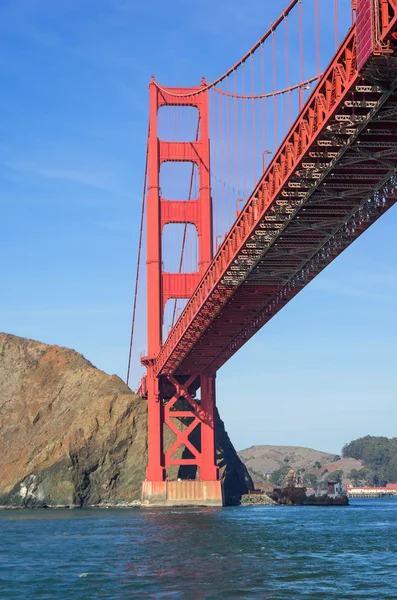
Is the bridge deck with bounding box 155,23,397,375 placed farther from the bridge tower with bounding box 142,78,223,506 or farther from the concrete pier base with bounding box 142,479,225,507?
the concrete pier base with bounding box 142,479,225,507

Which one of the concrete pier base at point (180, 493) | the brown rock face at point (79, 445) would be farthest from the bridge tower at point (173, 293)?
the brown rock face at point (79, 445)

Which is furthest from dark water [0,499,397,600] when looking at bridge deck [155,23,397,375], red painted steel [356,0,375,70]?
red painted steel [356,0,375,70]

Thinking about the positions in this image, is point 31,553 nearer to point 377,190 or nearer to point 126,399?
point 377,190

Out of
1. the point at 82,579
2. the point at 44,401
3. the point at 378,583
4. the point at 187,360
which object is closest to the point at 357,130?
the point at 378,583

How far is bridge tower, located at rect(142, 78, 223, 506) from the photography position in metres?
71.7

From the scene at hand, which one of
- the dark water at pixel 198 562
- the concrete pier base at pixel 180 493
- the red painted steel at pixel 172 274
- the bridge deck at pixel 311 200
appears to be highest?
the red painted steel at pixel 172 274

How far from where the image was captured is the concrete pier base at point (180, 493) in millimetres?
74250

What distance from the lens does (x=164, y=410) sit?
77188mm

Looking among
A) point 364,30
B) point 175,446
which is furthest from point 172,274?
point 364,30

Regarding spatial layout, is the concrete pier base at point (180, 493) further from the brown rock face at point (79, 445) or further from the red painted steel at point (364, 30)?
the red painted steel at point (364, 30)

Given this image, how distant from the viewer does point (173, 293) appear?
72000 mm

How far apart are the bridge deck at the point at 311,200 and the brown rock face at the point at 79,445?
28067mm

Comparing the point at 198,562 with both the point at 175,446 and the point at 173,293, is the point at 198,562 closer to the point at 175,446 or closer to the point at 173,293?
the point at 173,293

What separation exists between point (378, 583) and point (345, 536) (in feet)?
59.8
